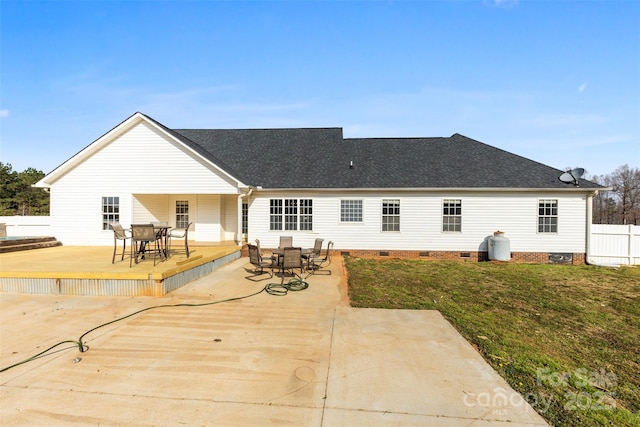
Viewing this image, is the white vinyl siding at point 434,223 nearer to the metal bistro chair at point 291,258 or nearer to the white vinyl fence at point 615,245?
the white vinyl fence at point 615,245

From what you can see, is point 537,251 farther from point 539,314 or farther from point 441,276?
point 539,314

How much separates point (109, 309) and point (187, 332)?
2.51 meters

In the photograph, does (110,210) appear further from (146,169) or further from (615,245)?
(615,245)

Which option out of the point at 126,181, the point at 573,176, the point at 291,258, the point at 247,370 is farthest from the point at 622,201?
the point at 126,181

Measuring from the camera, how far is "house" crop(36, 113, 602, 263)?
1288 cm

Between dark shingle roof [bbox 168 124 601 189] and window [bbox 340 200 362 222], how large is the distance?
2.92 feet

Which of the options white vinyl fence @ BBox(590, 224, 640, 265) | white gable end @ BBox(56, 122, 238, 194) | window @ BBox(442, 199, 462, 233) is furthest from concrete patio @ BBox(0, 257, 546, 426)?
white vinyl fence @ BBox(590, 224, 640, 265)

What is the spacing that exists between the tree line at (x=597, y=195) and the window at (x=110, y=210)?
105ft

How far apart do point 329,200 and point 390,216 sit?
10.2ft

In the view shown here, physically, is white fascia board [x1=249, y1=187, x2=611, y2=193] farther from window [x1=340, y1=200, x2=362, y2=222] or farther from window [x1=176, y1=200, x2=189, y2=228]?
window [x1=176, y1=200, x2=189, y2=228]

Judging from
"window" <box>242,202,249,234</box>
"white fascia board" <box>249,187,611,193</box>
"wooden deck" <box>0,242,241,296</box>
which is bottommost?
"wooden deck" <box>0,242,241,296</box>

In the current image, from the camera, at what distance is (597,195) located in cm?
3788

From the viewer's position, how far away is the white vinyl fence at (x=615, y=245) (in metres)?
13.3

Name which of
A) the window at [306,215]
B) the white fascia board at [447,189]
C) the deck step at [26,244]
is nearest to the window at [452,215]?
the white fascia board at [447,189]
